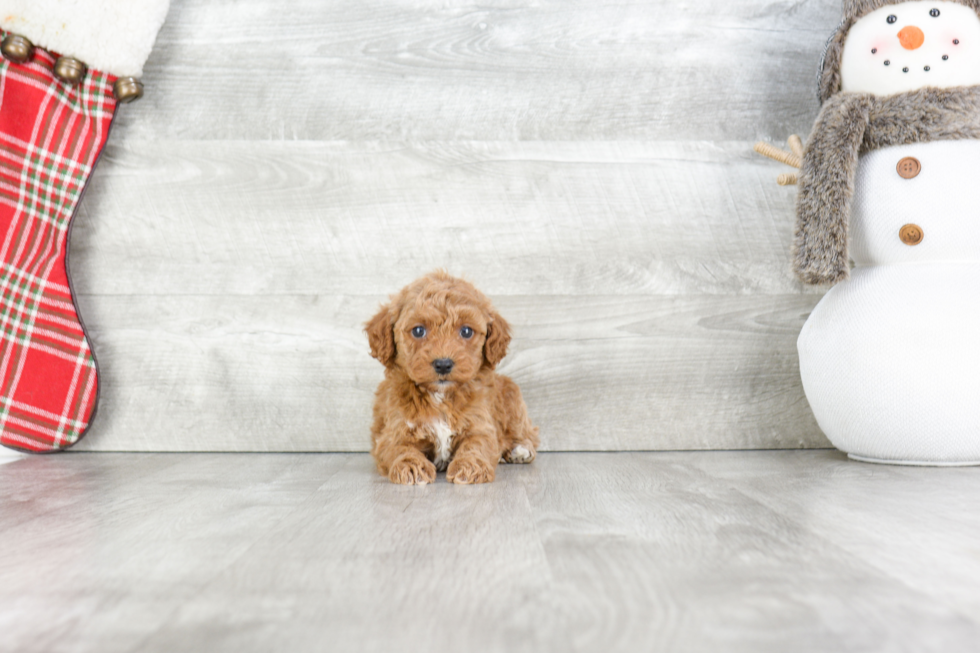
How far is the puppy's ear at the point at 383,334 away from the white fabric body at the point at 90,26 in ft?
2.59

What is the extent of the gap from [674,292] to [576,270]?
22cm

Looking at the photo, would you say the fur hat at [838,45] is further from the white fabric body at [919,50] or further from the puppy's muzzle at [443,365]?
the puppy's muzzle at [443,365]

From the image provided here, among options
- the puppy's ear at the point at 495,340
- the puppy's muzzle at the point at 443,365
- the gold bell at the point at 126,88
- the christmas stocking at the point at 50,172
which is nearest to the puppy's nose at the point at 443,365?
the puppy's muzzle at the point at 443,365

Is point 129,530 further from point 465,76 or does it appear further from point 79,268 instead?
point 465,76

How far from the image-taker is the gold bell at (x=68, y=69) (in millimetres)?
1474

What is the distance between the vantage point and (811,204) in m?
1.32

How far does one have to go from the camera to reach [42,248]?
1505 millimetres

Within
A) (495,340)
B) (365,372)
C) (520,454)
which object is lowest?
(520,454)

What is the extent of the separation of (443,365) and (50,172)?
0.96 metres

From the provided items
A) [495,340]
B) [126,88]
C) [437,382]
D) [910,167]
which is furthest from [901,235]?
[126,88]

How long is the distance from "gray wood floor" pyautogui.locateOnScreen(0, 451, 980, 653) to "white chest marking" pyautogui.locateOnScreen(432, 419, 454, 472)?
0.32 ft

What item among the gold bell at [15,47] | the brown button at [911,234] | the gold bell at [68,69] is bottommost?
the brown button at [911,234]

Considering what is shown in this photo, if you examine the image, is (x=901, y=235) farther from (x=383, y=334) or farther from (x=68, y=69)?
(x=68, y=69)

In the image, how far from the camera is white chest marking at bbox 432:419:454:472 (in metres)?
1.27
